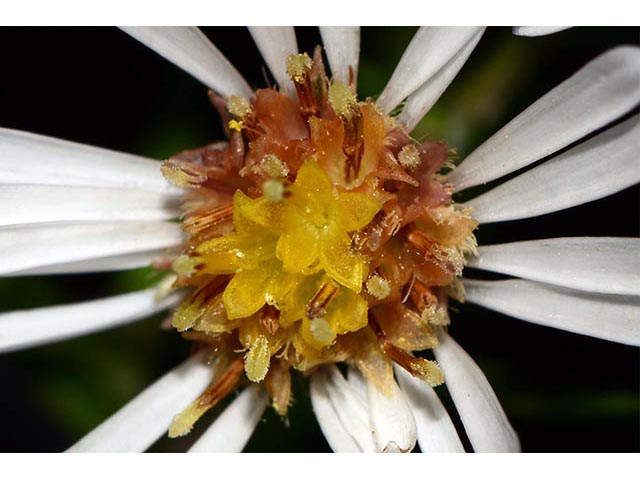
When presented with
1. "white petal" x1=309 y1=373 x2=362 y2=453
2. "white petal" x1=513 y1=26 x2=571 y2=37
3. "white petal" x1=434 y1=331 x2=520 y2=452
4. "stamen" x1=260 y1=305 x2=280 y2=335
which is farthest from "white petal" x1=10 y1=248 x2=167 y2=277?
"white petal" x1=513 y1=26 x2=571 y2=37

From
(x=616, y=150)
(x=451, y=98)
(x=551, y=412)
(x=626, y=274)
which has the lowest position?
(x=551, y=412)

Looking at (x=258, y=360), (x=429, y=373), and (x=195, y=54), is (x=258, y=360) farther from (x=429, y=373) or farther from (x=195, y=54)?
(x=195, y=54)

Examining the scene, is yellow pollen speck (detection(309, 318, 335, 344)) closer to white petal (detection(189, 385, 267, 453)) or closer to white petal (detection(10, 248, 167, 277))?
white petal (detection(189, 385, 267, 453))

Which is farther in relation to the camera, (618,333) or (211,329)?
(211,329)

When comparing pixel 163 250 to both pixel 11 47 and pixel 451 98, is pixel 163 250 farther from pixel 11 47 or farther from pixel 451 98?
pixel 451 98

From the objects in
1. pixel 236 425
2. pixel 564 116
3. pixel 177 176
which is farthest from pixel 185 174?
pixel 564 116

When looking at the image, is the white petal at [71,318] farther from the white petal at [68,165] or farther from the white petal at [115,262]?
the white petal at [68,165]
